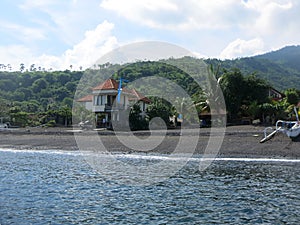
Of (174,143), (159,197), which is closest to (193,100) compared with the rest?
(174,143)

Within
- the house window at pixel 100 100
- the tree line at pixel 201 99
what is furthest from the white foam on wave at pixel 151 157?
the house window at pixel 100 100

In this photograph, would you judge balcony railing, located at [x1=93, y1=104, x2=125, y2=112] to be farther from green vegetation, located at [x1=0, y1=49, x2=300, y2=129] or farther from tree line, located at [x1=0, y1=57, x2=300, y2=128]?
tree line, located at [x1=0, y1=57, x2=300, y2=128]

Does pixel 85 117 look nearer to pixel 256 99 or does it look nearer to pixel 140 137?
pixel 140 137

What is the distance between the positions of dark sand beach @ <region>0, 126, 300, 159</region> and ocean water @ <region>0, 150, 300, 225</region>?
4234 millimetres

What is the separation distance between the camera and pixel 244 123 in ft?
131

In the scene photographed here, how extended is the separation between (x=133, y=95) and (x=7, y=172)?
104ft

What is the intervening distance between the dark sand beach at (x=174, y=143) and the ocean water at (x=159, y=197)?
423 cm

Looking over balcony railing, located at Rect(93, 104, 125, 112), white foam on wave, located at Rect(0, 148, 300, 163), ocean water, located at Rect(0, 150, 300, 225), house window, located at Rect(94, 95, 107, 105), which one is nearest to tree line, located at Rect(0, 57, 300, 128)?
balcony railing, located at Rect(93, 104, 125, 112)

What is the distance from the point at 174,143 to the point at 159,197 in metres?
Result: 15.4

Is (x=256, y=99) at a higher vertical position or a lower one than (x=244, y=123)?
higher

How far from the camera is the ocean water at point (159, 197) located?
29.4 ft

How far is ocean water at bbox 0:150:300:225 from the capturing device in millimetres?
8969

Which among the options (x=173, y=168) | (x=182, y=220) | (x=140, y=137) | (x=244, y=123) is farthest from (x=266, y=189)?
(x=244, y=123)

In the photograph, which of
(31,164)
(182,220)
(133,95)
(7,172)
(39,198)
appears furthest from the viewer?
(133,95)
